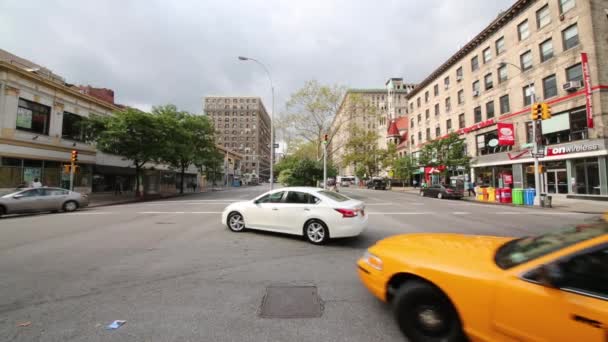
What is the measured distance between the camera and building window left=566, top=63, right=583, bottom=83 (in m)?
18.7

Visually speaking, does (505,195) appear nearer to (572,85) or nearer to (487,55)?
(572,85)

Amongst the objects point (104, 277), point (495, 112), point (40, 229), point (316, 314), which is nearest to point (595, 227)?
point (316, 314)

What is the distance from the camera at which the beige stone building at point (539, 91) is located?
1788 cm

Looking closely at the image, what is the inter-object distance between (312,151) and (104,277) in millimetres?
30352

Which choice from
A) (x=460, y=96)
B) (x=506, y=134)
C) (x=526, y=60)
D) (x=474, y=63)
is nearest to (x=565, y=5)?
(x=526, y=60)

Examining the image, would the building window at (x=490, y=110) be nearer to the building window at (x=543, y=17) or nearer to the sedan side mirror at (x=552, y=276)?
the building window at (x=543, y=17)

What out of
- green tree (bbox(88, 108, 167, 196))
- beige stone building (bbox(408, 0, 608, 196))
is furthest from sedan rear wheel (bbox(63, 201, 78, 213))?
beige stone building (bbox(408, 0, 608, 196))

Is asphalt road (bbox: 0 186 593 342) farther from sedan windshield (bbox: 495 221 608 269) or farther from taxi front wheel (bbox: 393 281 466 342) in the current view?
sedan windshield (bbox: 495 221 608 269)

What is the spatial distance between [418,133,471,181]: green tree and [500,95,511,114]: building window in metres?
5.10

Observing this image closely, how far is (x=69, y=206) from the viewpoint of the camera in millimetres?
12984

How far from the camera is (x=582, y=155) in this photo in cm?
1800

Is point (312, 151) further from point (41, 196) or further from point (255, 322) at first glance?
point (255, 322)

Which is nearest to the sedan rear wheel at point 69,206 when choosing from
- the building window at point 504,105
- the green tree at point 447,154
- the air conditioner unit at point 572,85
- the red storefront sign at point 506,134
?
the green tree at point 447,154

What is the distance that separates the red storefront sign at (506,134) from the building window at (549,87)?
3.45 meters
